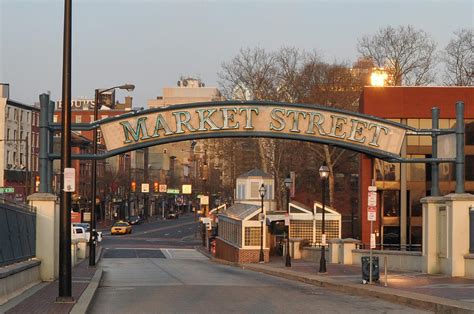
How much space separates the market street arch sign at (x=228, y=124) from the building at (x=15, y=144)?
230 ft

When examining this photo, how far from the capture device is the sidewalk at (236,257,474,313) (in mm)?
19234

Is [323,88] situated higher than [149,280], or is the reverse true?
[323,88]

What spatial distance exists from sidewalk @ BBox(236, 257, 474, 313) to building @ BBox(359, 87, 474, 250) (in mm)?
19529

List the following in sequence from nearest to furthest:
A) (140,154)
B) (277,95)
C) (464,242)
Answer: (464,242) < (277,95) < (140,154)

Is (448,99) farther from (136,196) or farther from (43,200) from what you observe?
(136,196)

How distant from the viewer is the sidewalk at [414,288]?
19.2 meters

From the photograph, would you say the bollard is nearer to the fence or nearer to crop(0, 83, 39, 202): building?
the fence

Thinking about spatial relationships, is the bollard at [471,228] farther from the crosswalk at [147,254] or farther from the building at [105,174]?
the building at [105,174]

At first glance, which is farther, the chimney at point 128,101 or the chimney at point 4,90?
the chimney at point 128,101

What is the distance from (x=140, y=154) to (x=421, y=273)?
14216 centimetres

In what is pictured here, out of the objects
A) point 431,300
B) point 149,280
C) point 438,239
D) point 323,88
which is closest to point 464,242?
point 438,239

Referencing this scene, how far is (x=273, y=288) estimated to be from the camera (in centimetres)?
2622

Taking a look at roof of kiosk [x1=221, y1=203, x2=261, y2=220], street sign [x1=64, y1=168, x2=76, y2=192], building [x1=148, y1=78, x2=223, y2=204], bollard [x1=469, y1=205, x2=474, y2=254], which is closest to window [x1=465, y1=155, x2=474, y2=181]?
roof of kiosk [x1=221, y1=203, x2=261, y2=220]

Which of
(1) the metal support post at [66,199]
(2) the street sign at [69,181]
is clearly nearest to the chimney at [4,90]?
(1) the metal support post at [66,199]
